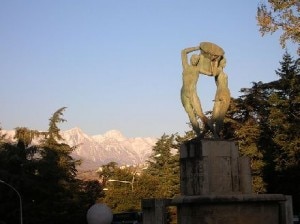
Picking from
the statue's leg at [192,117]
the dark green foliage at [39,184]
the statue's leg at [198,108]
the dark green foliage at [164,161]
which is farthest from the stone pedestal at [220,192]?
the dark green foliage at [164,161]

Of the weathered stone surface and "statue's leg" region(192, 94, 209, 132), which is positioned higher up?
"statue's leg" region(192, 94, 209, 132)

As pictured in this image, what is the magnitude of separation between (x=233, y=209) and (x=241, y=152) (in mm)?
29037

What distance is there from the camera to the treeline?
1446 inches

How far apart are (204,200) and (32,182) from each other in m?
30.5

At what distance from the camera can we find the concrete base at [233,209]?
10781 mm

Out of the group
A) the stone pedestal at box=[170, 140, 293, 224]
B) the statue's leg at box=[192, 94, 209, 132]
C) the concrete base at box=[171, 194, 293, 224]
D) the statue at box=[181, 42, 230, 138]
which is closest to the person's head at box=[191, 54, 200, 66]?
the statue at box=[181, 42, 230, 138]

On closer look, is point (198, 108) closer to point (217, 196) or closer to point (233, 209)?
point (217, 196)

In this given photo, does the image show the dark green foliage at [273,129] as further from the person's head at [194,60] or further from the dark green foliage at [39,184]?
the person's head at [194,60]

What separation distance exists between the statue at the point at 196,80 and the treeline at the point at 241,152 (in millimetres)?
23103

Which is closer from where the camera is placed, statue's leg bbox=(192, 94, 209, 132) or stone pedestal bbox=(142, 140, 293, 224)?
stone pedestal bbox=(142, 140, 293, 224)

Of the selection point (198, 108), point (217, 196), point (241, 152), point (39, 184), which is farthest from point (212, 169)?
point (39, 184)

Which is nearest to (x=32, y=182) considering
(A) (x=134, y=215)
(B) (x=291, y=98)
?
(A) (x=134, y=215)

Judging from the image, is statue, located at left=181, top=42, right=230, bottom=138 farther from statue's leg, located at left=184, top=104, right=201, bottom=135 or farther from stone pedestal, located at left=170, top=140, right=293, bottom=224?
stone pedestal, located at left=170, top=140, right=293, bottom=224

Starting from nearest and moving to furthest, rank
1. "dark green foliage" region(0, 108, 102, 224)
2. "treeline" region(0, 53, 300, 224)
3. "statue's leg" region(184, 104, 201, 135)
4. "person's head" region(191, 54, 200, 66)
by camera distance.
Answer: "statue's leg" region(184, 104, 201, 135) < "person's head" region(191, 54, 200, 66) < "treeline" region(0, 53, 300, 224) < "dark green foliage" region(0, 108, 102, 224)
